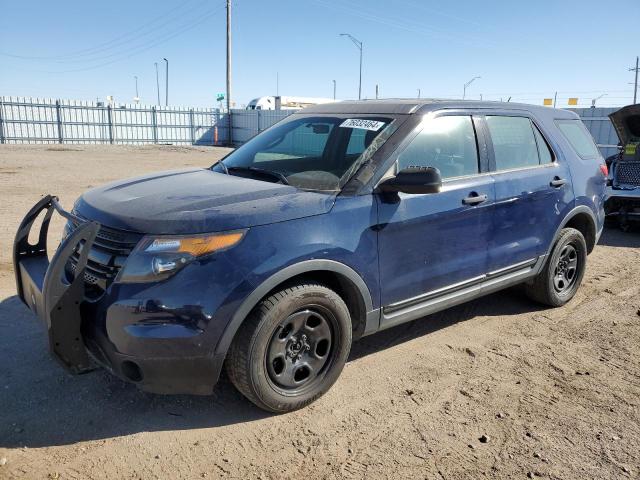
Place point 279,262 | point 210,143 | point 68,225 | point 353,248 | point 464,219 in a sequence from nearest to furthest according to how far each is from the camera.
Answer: point 279,262, point 353,248, point 68,225, point 464,219, point 210,143

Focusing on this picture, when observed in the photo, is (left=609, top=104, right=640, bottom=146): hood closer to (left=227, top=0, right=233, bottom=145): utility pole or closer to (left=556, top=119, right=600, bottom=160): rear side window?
(left=556, top=119, right=600, bottom=160): rear side window

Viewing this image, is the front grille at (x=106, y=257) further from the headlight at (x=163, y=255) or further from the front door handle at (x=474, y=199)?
the front door handle at (x=474, y=199)

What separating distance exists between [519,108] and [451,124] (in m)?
1.13

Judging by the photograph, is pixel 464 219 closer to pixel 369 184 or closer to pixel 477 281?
pixel 477 281

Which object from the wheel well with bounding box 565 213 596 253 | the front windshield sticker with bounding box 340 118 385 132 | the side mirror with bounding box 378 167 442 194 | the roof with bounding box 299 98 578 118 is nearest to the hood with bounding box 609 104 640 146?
the wheel well with bounding box 565 213 596 253

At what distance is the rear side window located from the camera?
5.21 metres

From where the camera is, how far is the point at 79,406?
3.26 meters

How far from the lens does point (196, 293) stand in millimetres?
2787

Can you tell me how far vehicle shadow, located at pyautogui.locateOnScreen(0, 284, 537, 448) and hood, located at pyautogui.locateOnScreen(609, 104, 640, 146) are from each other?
7321 mm

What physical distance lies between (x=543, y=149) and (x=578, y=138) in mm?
768

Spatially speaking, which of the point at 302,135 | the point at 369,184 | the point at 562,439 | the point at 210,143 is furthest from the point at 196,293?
the point at 210,143

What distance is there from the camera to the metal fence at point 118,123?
2898cm

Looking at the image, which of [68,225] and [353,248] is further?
[68,225]

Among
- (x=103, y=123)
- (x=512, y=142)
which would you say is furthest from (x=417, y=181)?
(x=103, y=123)
